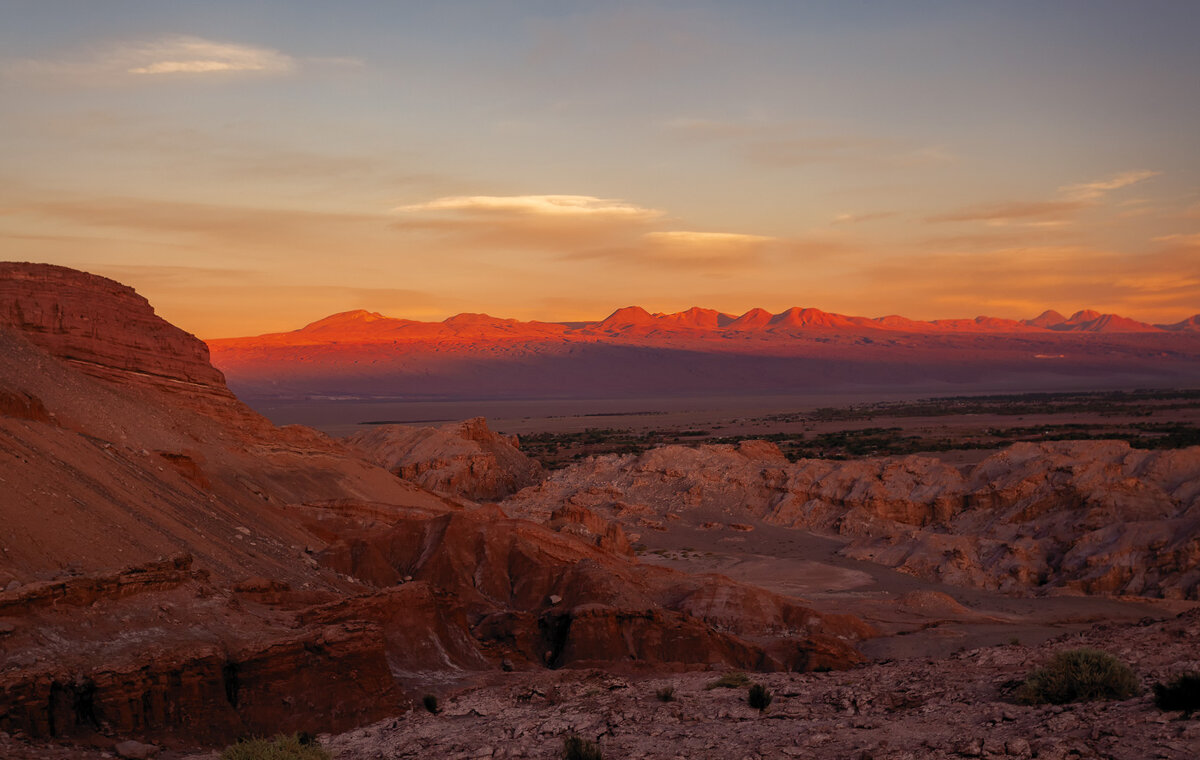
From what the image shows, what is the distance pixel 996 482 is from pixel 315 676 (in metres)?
32.5

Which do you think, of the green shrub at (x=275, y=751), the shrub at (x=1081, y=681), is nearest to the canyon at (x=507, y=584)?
the shrub at (x=1081, y=681)

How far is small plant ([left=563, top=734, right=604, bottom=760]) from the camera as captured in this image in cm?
1034

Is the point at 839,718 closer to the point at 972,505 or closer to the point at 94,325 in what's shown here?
the point at 94,325

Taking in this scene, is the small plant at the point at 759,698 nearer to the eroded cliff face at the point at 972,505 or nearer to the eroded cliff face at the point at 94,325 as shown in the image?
the eroded cliff face at the point at 972,505

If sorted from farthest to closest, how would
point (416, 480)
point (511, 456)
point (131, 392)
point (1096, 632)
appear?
point (511, 456) < point (416, 480) < point (131, 392) < point (1096, 632)

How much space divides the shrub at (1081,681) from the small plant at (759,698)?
3.00 m

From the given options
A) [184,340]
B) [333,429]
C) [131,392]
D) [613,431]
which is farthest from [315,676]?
[333,429]

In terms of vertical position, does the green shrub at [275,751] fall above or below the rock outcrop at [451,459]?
above

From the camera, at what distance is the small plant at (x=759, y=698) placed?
12312 mm

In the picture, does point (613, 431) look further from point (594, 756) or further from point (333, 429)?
point (594, 756)

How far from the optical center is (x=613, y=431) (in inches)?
4107

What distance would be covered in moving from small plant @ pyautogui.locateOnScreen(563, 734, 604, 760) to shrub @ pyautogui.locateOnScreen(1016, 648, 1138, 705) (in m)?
4.78

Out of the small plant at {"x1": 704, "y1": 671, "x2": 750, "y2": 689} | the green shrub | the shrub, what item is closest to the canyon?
the shrub

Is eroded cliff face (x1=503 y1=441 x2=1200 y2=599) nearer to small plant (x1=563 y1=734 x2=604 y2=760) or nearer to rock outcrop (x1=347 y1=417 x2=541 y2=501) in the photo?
rock outcrop (x1=347 y1=417 x2=541 y2=501)
